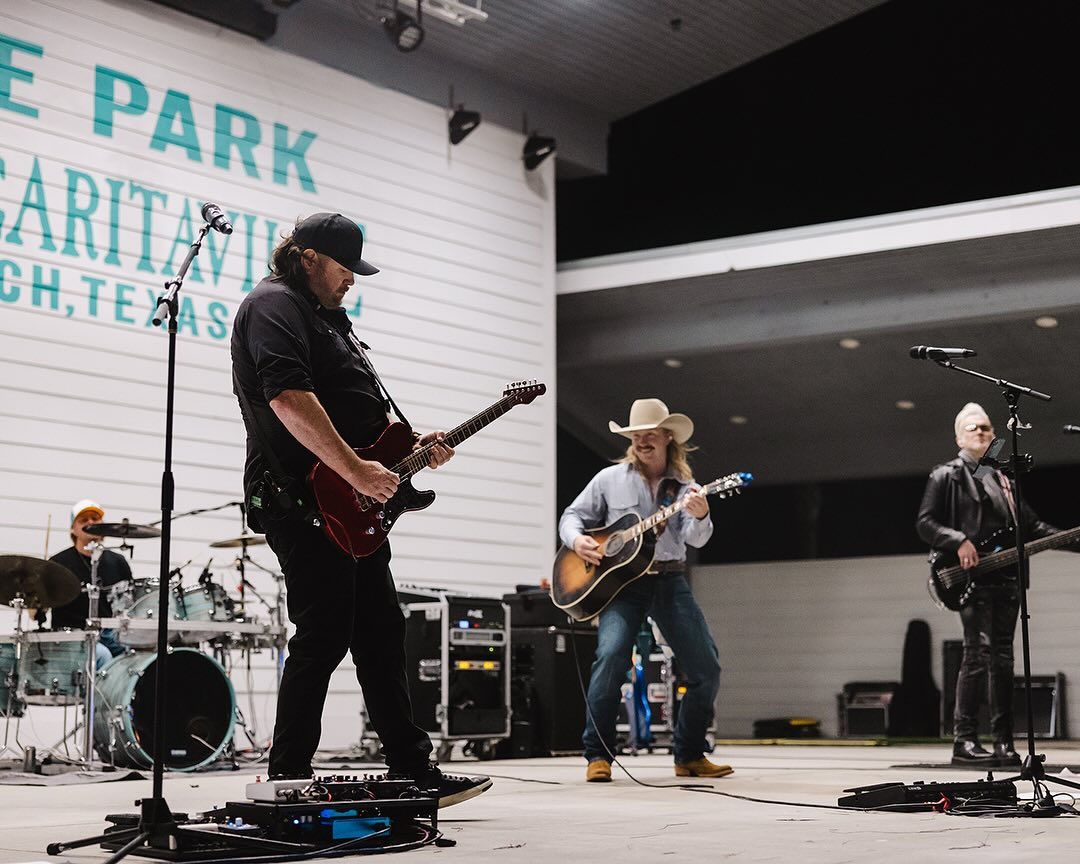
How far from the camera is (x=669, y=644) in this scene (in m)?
6.26

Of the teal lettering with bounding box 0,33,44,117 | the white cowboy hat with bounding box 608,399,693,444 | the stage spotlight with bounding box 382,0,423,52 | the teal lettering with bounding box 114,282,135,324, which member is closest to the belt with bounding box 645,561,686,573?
the white cowboy hat with bounding box 608,399,693,444

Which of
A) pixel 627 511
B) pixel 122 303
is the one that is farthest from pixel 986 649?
pixel 122 303

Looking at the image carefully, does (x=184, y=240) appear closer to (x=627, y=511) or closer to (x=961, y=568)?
(x=627, y=511)

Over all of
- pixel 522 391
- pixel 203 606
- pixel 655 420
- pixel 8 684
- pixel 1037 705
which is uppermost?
pixel 655 420

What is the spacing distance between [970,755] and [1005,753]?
0.73 feet

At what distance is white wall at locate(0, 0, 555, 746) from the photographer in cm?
895

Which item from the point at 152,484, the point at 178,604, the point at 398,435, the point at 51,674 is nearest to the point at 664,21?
the point at 152,484

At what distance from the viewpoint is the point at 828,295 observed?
1201 centimetres

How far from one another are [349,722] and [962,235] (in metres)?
6.13

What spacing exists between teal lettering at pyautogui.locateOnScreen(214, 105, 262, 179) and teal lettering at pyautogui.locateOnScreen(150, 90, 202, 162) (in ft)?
0.63

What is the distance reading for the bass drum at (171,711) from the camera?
7305 mm

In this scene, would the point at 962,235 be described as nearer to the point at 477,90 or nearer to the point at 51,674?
the point at 477,90

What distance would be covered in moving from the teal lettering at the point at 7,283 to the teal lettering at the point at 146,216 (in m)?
0.92

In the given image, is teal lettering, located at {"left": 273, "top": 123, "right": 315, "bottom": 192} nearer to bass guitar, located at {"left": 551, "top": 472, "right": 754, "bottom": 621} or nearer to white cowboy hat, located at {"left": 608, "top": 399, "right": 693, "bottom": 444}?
white cowboy hat, located at {"left": 608, "top": 399, "right": 693, "bottom": 444}
